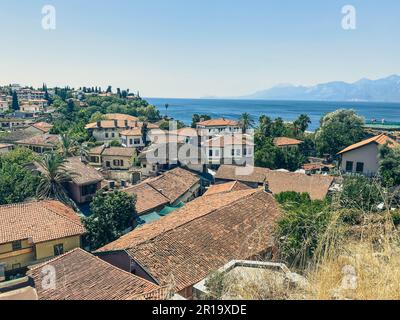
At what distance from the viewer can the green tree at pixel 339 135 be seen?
128ft

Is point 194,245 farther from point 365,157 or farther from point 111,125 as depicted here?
point 111,125

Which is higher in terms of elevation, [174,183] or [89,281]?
[174,183]

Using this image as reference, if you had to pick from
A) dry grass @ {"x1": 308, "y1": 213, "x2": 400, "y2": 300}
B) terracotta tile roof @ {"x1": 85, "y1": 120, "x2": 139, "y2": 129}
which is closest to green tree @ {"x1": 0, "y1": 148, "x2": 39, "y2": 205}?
dry grass @ {"x1": 308, "y1": 213, "x2": 400, "y2": 300}

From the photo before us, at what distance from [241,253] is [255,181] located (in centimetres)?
1641

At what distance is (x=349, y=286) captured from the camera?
340 centimetres

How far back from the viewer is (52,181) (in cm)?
2611

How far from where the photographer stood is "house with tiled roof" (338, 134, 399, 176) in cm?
2777

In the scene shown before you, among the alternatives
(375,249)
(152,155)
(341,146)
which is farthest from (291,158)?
(375,249)

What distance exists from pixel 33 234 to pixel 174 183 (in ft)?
42.3

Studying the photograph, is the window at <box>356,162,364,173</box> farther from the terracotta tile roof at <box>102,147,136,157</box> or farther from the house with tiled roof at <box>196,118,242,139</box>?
the house with tiled roof at <box>196,118,242,139</box>

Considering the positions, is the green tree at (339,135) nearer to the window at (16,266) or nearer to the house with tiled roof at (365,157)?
the house with tiled roof at (365,157)

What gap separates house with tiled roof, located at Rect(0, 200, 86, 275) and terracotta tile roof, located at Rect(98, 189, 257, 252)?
480 centimetres

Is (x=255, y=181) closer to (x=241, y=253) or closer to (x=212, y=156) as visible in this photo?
(x=212, y=156)

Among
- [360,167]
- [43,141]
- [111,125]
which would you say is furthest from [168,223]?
[111,125]
